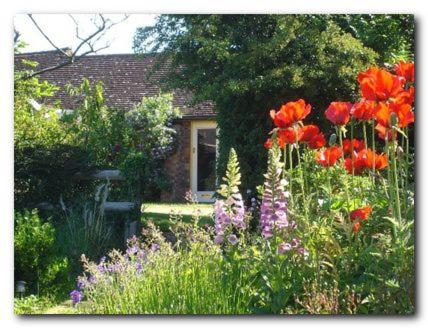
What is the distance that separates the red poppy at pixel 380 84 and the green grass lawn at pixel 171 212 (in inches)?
50.3

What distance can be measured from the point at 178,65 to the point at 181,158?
32.0 inches

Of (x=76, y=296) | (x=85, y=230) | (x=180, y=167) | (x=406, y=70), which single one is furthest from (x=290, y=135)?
(x=85, y=230)

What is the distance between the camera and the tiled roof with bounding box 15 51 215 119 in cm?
471

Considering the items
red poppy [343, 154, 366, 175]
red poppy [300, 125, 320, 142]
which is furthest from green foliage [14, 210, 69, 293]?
red poppy [343, 154, 366, 175]

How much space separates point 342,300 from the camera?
12.3ft

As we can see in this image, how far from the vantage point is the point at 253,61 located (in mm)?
5066

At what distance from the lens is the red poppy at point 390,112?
12.3 feet

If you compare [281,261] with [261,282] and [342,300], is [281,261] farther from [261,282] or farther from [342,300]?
[342,300]

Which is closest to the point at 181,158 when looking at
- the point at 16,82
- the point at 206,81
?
the point at 206,81

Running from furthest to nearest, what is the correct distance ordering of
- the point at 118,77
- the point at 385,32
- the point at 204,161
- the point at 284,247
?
1. the point at 118,77
2. the point at 204,161
3. the point at 385,32
4. the point at 284,247

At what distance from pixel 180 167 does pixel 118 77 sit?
0.86 meters

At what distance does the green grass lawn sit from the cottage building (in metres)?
0.08

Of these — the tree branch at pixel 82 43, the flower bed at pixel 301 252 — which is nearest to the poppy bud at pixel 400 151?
the flower bed at pixel 301 252

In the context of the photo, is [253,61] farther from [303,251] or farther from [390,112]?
[303,251]
